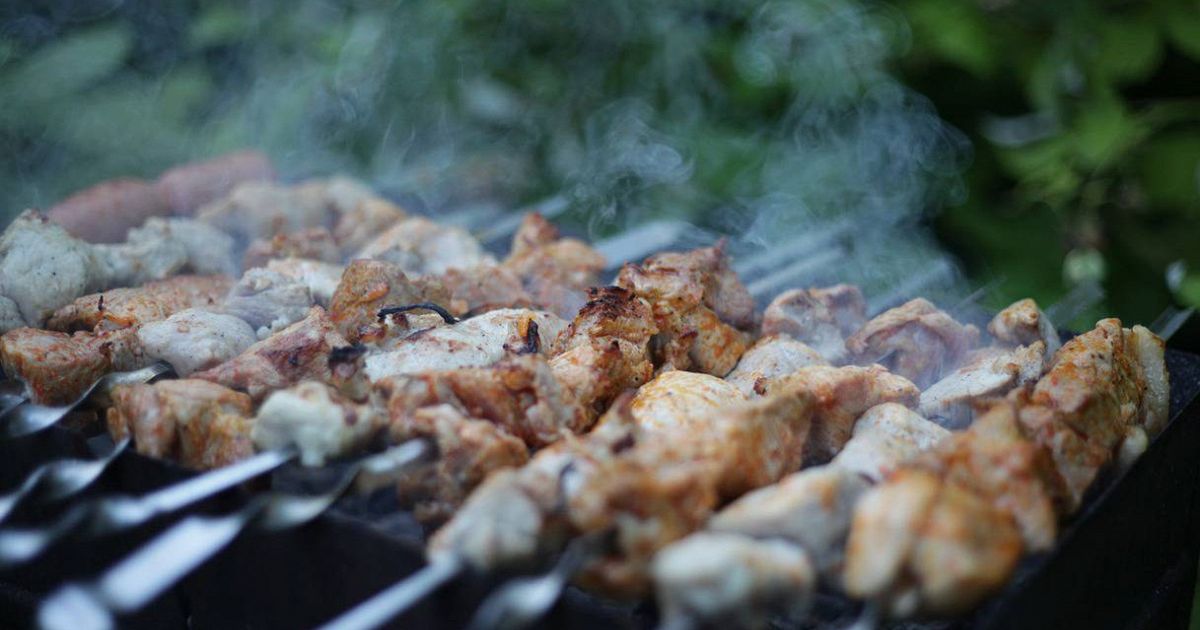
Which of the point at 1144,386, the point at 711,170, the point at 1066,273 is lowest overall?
the point at 1066,273

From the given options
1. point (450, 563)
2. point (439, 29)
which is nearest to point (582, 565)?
point (450, 563)

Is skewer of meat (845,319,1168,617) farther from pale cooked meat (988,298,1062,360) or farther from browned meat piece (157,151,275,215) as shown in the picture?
browned meat piece (157,151,275,215)

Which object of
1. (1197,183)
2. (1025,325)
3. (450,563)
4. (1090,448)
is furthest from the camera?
(1197,183)

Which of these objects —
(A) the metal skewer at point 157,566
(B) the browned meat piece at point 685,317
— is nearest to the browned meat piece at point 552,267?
(B) the browned meat piece at point 685,317

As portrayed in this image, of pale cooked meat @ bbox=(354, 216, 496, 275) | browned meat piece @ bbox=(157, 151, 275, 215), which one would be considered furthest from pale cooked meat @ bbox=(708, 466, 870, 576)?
browned meat piece @ bbox=(157, 151, 275, 215)

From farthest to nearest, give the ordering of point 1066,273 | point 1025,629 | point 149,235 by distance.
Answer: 1. point 1066,273
2. point 149,235
3. point 1025,629

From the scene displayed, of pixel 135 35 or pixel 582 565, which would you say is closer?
pixel 582 565

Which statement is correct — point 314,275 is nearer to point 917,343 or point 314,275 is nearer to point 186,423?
point 186,423

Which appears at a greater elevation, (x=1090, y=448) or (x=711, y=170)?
(x=1090, y=448)

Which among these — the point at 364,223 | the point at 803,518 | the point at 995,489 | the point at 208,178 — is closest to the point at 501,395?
the point at 803,518

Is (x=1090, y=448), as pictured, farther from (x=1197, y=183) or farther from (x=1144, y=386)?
(x=1197, y=183)

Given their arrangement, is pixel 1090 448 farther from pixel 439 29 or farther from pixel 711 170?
pixel 439 29
